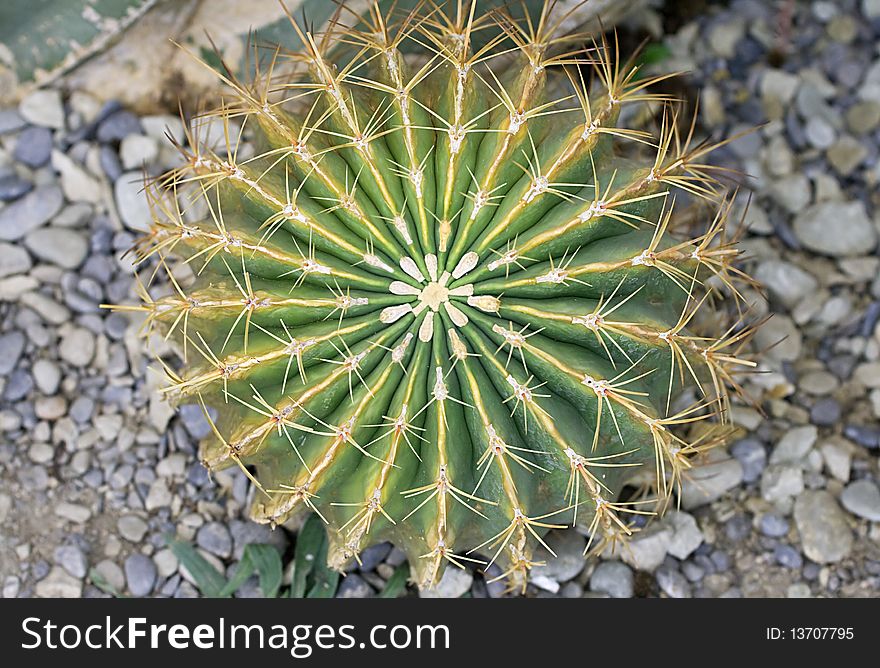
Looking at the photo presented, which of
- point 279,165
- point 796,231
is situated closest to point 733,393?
point 796,231

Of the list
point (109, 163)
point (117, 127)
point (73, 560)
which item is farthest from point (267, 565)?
point (117, 127)

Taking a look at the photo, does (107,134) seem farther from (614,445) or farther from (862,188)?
(862,188)

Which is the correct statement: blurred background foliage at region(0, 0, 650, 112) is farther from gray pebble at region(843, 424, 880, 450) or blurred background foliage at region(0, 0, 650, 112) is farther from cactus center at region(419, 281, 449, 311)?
gray pebble at region(843, 424, 880, 450)

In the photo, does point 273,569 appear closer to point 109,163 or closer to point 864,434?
point 109,163

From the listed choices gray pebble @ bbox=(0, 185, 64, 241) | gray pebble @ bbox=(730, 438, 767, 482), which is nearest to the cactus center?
gray pebble @ bbox=(730, 438, 767, 482)

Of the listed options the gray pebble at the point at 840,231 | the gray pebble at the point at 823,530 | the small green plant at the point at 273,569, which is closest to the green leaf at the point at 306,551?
the small green plant at the point at 273,569
